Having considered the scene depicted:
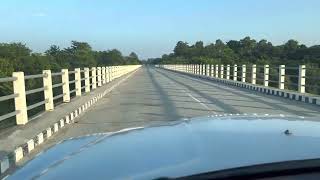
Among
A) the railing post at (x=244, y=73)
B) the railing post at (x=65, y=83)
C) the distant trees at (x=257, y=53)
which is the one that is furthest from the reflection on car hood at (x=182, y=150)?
the distant trees at (x=257, y=53)

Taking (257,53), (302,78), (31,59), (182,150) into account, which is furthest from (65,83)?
(257,53)

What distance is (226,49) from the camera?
137m

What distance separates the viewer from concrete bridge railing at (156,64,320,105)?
21.5 metres

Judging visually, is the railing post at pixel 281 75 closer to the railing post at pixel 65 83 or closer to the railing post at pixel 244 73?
the railing post at pixel 244 73

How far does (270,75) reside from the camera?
29.2m

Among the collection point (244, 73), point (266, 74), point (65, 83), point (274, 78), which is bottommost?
point (274, 78)

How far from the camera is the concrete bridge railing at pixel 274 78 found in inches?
845

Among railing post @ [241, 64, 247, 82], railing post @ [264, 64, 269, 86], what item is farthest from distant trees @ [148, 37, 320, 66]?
railing post @ [264, 64, 269, 86]

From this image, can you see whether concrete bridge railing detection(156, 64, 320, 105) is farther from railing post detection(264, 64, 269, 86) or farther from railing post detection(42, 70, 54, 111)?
railing post detection(42, 70, 54, 111)

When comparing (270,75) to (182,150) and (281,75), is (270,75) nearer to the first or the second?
(281,75)

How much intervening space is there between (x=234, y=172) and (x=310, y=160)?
31 centimetres

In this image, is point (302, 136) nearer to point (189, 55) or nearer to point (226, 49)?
point (226, 49)

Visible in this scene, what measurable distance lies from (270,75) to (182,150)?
89.2 feet

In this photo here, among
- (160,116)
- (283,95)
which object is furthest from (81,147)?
(283,95)
